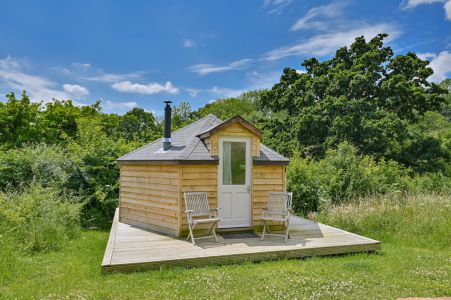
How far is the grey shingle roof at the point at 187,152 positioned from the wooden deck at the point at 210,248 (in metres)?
1.76

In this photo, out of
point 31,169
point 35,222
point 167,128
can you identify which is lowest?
point 35,222

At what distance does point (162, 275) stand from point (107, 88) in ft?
68.8

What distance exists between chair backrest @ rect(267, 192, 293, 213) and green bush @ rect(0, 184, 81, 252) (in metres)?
4.76

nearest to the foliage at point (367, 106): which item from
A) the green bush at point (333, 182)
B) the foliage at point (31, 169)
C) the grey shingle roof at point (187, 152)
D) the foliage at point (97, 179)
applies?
the green bush at point (333, 182)

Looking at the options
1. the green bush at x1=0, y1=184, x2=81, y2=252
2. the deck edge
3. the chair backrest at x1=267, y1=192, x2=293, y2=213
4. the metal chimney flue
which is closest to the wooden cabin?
the metal chimney flue

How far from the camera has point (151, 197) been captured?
27.1ft

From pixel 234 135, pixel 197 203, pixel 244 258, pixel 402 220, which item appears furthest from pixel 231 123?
pixel 402 220

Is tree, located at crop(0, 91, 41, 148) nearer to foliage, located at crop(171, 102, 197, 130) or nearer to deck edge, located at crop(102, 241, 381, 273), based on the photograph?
deck edge, located at crop(102, 241, 381, 273)

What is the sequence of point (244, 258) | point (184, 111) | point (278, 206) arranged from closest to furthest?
point (244, 258)
point (278, 206)
point (184, 111)

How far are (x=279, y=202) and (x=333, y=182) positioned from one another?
205 inches

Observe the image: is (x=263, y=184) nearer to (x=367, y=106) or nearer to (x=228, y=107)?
(x=367, y=106)

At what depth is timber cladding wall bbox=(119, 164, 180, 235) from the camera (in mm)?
7535

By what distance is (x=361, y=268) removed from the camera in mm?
5684

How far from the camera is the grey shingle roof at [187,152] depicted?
7.53 metres
